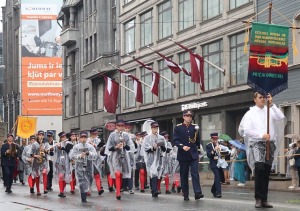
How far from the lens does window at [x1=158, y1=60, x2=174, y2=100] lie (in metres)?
45.9

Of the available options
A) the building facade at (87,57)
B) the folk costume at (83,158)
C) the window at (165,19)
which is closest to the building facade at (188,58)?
the window at (165,19)

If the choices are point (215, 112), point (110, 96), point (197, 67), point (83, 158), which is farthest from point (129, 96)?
point (83, 158)

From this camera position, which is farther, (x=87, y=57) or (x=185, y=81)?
(x=87, y=57)

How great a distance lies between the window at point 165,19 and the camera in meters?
45.8

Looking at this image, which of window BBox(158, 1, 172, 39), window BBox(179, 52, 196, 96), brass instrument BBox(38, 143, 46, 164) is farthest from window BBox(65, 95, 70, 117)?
brass instrument BBox(38, 143, 46, 164)

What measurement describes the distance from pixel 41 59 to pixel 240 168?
5854 cm

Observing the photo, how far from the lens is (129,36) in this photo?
5306cm

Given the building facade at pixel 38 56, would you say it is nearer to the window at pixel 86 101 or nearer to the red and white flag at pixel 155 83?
the window at pixel 86 101

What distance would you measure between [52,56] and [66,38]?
21179mm

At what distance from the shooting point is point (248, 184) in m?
29.0

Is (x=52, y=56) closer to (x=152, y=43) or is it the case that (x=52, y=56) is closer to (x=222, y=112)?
(x=152, y=43)

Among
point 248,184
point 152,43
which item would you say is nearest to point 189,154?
point 248,184

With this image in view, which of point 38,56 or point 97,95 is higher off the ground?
point 38,56

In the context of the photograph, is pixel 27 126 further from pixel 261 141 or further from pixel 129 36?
pixel 261 141
